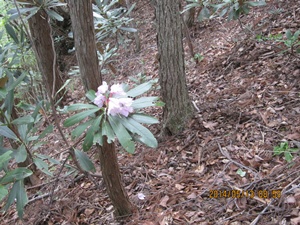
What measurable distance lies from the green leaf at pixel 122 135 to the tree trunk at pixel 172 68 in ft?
4.77

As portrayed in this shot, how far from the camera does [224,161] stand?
219 cm

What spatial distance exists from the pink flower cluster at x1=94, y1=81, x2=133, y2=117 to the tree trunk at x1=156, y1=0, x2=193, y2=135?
1350 mm

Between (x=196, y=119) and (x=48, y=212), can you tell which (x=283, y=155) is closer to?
(x=196, y=119)

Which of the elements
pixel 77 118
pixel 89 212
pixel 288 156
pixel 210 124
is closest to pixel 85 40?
pixel 77 118

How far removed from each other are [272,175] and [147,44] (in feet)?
15.7

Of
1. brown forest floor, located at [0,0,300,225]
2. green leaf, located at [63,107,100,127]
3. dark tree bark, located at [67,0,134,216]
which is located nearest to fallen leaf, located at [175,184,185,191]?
brown forest floor, located at [0,0,300,225]

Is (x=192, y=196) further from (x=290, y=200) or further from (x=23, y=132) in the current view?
(x=23, y=132)

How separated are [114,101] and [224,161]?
1298mm

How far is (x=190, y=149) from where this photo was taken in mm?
2549

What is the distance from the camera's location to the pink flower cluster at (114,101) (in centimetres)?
125

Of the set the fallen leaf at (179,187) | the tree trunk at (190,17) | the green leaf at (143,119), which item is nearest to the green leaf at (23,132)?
the green leaf at (143,119)

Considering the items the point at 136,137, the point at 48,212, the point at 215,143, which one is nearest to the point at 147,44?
the point at 215,143
